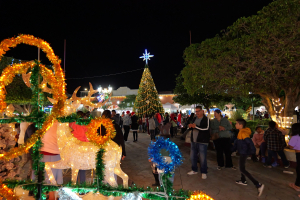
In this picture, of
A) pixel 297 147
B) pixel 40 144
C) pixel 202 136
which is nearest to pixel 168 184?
pixel 40 144

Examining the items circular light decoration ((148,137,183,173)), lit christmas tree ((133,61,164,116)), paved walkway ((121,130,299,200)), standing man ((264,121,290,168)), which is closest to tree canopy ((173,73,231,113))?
lit christmas tree ((133,61,164,116))

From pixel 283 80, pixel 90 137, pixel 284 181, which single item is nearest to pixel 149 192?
pixel 90 137

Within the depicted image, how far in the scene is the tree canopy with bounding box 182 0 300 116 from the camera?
7270mm

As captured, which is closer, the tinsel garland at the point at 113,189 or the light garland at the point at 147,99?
the tinsel garland at the point at 113,189

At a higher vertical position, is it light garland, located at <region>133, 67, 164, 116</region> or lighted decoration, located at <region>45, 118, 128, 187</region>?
light garland, located at <region>133, 67, 164, 116</region>

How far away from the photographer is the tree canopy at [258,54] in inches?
286

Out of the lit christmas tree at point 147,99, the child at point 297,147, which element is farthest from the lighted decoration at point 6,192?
the lit christmas tree at point 147,99

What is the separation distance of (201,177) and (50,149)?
3817 mm

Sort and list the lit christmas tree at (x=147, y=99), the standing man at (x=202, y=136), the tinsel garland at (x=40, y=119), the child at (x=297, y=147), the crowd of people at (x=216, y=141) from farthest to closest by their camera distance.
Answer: the lit christmas tree at (x=147, y=99) → the standing man at (x=202, y=136) → the child at (x=297, y=147) → the crowd of people at (x=216, y=141) → the tinsel garland at (x=40, y=119)

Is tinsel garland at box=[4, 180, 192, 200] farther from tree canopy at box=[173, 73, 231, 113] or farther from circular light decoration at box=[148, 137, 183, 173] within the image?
tree canopy at box=[173, 73, 231, 113]

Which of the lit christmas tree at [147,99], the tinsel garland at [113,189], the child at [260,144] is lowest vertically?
the child at [260,144]

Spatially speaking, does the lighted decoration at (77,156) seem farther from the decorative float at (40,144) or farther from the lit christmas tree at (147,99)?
the lit christmas tree at (147,99)

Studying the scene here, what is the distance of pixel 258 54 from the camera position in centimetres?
812

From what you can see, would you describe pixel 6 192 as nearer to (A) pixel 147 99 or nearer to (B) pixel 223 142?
(B) pixel 223 142
